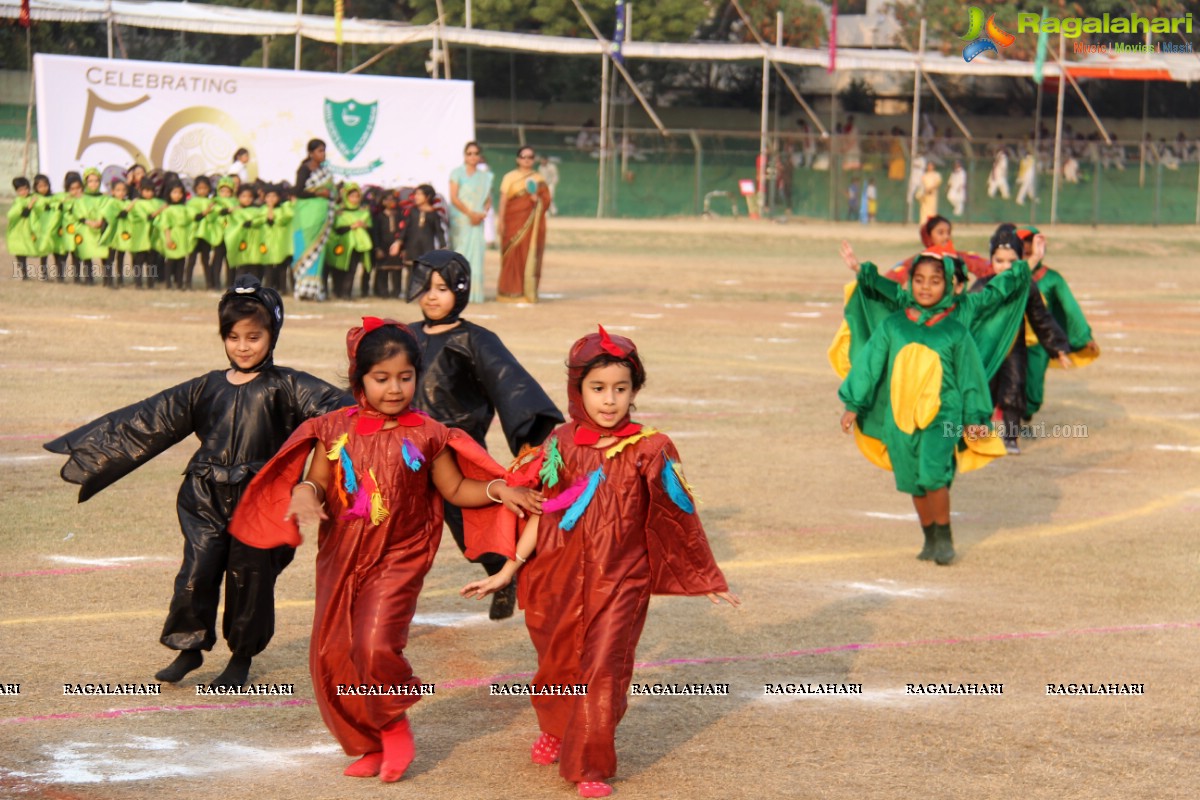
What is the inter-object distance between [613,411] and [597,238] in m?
29.0

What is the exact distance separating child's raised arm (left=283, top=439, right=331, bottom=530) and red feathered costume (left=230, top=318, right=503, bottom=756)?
0.09 feet

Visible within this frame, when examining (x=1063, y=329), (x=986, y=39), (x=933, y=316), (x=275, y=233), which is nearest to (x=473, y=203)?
(x=275, y=233)

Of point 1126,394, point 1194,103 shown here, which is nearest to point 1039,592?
point 1126,394

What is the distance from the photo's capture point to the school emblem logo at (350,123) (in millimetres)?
23719

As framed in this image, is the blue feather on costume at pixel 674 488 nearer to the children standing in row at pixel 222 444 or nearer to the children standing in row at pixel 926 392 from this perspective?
the children standing in row at pixel 222 444

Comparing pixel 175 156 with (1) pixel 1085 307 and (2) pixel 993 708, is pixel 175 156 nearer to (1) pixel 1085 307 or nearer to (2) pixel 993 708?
(1) pixel 1085 307

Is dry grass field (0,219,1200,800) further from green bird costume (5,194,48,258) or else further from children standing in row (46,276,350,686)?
green bird costume (5,194,48,258)

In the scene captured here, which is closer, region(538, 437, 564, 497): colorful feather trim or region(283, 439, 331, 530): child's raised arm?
region(283, 439, 331, 530): child's raised arm

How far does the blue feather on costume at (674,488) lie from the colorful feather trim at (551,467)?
0.91 ft

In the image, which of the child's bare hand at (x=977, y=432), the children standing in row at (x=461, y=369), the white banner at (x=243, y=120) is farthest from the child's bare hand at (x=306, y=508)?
the white banner at (x=243, y=120)

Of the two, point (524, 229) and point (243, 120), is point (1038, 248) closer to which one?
point (524, 229)

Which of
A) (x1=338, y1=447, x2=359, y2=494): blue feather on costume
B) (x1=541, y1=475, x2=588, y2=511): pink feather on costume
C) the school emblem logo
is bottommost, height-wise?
(x1=541, y1=475, x2=588, y2=511): pink feather on costume

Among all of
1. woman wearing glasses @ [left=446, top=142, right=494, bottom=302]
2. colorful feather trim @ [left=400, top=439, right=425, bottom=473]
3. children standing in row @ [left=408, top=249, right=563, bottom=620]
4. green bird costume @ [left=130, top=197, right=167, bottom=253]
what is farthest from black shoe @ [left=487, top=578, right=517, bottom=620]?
green bird costume @ [left=130, top=197, right=167, bottom=253]

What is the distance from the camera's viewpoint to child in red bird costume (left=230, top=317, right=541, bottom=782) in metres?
4.81
